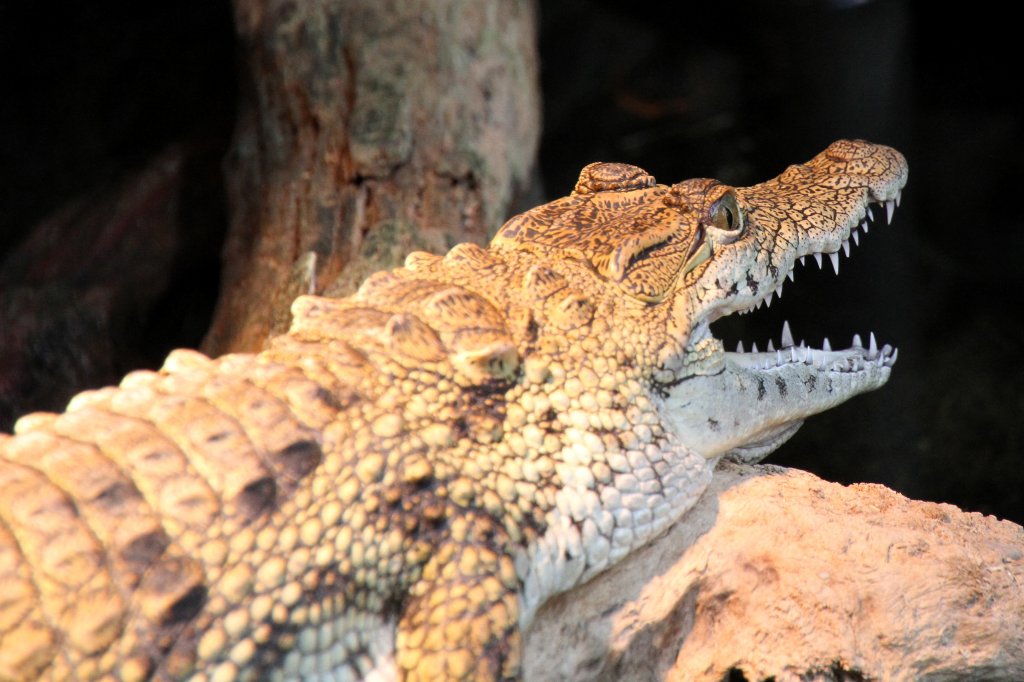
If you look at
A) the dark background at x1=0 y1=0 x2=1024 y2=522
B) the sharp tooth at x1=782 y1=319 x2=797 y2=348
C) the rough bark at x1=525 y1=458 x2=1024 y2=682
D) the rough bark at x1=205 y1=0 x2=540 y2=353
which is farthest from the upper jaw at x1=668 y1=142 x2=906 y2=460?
the rough bark at x1=205 y1=0 x2=540 y2=353

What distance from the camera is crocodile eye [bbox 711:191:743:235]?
271 centimetres

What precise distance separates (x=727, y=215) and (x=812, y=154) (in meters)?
1.96

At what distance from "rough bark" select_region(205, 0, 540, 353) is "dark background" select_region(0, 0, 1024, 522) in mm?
872

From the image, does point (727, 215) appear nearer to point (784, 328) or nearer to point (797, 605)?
point (784, 328)

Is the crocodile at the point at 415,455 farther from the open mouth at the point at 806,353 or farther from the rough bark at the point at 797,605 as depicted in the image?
the rough bark at the point at 797,605

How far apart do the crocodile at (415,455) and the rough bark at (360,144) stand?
1464 millimetres

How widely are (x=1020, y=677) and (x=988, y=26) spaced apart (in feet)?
12.5

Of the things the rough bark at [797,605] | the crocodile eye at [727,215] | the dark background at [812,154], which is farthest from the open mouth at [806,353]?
the dark background at [812,154]

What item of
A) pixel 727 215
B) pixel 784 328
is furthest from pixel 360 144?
pixel 784 328

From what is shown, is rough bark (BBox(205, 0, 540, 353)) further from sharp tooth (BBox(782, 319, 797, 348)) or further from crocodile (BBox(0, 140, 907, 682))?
sharp tooth (BBox(782, 319, 797, 348))

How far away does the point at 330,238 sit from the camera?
4.11 metres

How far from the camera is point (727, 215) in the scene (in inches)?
107

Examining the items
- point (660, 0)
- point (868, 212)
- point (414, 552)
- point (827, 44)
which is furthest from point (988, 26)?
point (414, 552)

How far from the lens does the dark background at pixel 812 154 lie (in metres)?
4.41
